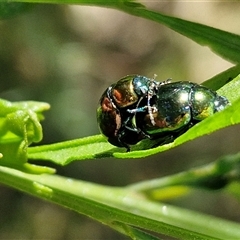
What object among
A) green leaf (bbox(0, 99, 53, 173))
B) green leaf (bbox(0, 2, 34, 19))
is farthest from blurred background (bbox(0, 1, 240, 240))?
green leaf (bbox(0, 99, 53, 173))

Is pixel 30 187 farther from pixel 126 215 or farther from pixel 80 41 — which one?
A: pixel 80 41

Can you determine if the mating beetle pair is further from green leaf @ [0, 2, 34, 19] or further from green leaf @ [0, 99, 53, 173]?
green leaf @ [0, 2, 34, 19]

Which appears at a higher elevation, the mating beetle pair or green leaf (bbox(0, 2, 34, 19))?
green leaf (bbox(0, 2, 34, 19))

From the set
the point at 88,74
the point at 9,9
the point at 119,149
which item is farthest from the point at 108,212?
the point at 88,74

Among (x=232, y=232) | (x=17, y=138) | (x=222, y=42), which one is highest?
(x=222, y=42)

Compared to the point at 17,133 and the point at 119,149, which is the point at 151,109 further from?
the point at 17,133

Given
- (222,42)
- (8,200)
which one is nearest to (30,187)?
(222,42)
